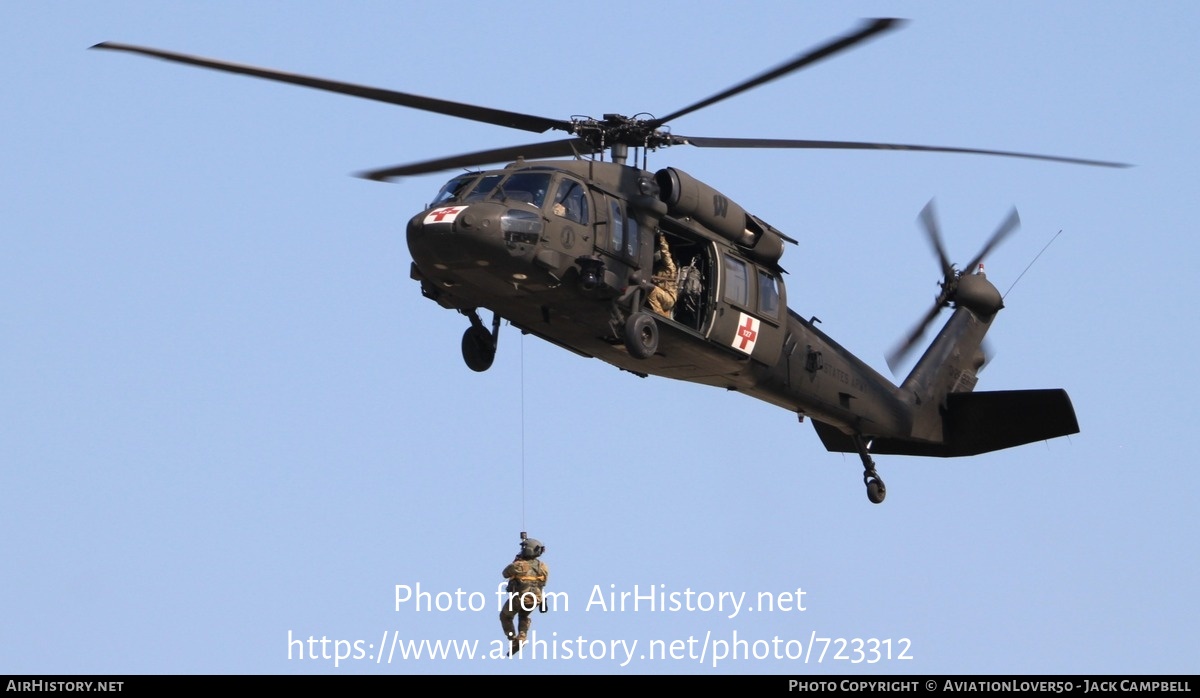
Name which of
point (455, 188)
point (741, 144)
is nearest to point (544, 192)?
point (455, 188)

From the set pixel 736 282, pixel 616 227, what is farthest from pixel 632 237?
pixel 736 282

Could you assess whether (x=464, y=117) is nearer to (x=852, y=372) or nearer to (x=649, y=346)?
(x=649, y=346)

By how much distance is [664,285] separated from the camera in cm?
2484

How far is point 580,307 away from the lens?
24.0 metres

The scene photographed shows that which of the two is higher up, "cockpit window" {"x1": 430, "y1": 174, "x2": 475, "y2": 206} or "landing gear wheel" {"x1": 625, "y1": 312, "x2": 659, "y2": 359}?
"cockpit window" {"x1": 430, "y1": 174, "x2": 475, "y2": 206}

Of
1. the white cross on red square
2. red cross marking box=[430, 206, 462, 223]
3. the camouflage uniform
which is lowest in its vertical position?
the white cross on red square

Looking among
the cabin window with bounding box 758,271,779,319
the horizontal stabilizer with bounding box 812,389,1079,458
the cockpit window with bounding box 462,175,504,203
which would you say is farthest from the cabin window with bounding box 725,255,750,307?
the horizontal stabilizer with bounding box 812,389,1079,458

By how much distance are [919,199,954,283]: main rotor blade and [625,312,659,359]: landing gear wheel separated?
7.87 m

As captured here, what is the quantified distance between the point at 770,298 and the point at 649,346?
2.99m

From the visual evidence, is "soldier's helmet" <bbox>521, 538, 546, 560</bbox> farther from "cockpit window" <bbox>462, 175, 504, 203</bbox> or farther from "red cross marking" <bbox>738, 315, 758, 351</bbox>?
"cockpit window" <bbox>462, 175, 504, 203</bbox>

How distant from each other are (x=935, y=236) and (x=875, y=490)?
4.57 m

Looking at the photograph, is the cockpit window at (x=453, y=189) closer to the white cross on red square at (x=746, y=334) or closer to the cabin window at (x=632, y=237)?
the cabin window at (x=632, y=237)

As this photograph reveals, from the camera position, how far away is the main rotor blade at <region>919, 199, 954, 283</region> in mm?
30344
